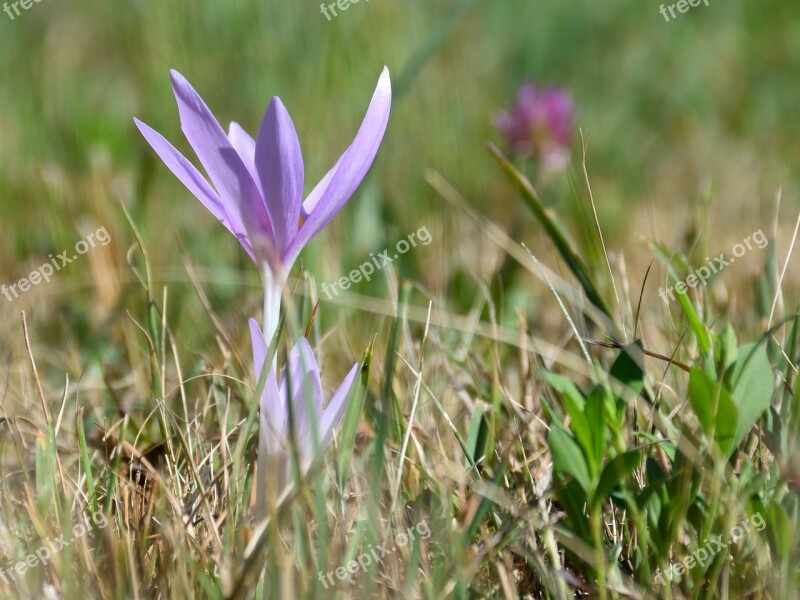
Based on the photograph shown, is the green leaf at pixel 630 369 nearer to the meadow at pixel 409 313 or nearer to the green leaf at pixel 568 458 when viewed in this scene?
the meadow at pixel 409 313

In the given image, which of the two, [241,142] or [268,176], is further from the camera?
[241,142]

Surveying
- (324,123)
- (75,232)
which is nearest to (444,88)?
(324,123)

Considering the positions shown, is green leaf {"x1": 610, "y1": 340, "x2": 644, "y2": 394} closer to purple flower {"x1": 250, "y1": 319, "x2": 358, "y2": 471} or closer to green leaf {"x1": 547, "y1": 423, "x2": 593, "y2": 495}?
green leaf {"x1": 547, "y1": 423, "x2": 593, "y2": 495}

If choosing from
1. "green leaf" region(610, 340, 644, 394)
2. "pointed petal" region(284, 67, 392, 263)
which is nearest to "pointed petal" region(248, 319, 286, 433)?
"pointed petal" region(284, 67, 392, 263)

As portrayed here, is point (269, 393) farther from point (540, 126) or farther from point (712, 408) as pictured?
point (540, 126)

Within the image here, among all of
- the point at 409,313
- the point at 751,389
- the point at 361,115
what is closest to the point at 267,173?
the point at 751,389

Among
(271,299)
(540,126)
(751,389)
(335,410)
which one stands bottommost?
(751,389)
